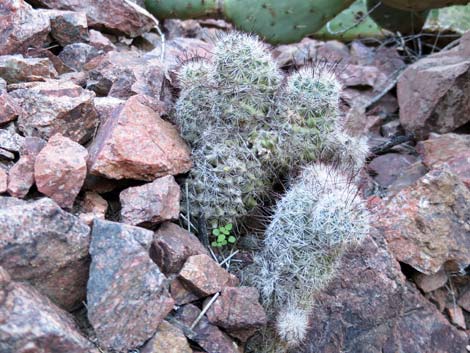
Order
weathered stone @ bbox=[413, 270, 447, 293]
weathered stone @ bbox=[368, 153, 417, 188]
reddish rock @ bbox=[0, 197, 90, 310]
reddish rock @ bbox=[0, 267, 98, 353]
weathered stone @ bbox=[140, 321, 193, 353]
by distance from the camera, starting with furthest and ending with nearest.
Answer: weathered stone @ bbox=[368, 153, 417, 188]
weathered stone @ bbox=[413, 270, 447, 293]
weathered stone @ bbox=[140, 321, 193, 353]
reddish rock @ bbox=[0, 197, 90, 310]
reddish rock @ bbox=[0, 267, 98, 353]

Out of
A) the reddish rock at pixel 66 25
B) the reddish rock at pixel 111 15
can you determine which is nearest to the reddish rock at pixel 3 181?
the reddish rock at pixel 66 25

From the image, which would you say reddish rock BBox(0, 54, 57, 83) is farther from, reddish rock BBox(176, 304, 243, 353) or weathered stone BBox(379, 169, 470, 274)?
weathered stone BBox(379, 169, 470, 274)

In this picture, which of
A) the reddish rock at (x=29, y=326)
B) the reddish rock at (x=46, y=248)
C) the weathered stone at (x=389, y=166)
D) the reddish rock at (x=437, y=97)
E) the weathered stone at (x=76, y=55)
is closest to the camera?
the reddish rock at (x=29, y=326)

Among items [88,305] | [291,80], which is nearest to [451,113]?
[291,80]

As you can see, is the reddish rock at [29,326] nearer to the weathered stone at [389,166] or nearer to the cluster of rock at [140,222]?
the cluster of rock at [140,222]

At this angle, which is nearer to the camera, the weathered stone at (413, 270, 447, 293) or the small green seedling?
the small green seedling

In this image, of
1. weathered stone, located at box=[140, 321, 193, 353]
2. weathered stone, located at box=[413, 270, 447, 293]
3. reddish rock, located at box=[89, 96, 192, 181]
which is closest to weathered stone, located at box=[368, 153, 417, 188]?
weathered stone, located at box=[413, 270, 447, 293]
